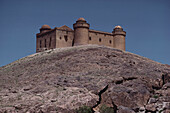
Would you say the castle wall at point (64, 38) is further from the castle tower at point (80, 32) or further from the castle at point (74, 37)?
the castle tower at point (80, 32)

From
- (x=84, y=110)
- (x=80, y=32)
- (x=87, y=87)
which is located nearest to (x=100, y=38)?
(x=80, y=32)

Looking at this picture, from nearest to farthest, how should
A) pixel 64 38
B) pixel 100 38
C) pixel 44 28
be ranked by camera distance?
pixel 64 38 → pixel 100 38 → pixel 44 28

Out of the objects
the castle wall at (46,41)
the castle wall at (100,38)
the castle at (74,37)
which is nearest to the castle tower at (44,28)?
the castle at (74,37)

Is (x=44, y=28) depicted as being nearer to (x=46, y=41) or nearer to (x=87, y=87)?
(x=46, y=41)

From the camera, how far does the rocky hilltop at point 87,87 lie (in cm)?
2011

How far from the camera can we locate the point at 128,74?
2620 centimetres

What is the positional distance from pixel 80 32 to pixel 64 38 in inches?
124

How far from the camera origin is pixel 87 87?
2291cm

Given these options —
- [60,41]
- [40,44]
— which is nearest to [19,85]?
[60,41]

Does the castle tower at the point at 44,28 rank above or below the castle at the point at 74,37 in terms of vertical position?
above

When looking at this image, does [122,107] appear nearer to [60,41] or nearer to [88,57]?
[88,57]

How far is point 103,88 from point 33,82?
710 centimetres

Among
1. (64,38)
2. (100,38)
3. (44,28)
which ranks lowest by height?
(64,38)

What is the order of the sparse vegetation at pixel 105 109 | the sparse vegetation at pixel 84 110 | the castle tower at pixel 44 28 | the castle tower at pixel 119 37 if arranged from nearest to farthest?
the sparse vegetation at pixel 84 110 → the sparse vegetation at pixel 105 109 → the castle tower at pixel 44 28 → the castle tower at pixel 119 37
